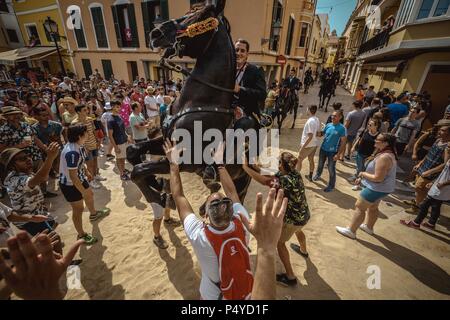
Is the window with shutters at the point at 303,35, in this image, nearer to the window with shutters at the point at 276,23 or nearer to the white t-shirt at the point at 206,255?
the window with shutters at the point at 276,23

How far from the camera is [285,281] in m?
3.00

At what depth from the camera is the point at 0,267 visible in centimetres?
99

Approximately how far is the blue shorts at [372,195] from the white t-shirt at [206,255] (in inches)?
108

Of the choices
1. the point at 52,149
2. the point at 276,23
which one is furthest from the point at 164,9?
the point at 52,149

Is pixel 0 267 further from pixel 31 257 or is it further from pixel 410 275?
pixel 410 275

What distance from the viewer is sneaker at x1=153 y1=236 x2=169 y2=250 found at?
3501 mm

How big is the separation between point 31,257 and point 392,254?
4.73m

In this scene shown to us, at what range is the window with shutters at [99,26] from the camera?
Answer: 17500mm

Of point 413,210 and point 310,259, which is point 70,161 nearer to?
point 310,259

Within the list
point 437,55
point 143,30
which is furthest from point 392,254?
point 143,30

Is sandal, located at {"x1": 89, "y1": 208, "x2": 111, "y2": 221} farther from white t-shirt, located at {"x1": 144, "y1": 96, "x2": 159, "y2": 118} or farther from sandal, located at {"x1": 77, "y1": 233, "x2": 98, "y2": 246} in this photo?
white t-shirt, located at {"x1": 144, "y1": 96, "x2": 159, "y2": 118}

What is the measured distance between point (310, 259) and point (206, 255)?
242cm

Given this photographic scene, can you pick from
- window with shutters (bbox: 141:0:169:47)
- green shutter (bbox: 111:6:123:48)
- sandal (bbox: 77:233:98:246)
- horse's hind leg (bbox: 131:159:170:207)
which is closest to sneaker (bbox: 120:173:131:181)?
sandal (bbox: 77:233:98:246)

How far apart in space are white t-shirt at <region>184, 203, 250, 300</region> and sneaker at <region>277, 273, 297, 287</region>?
160 centimetres
